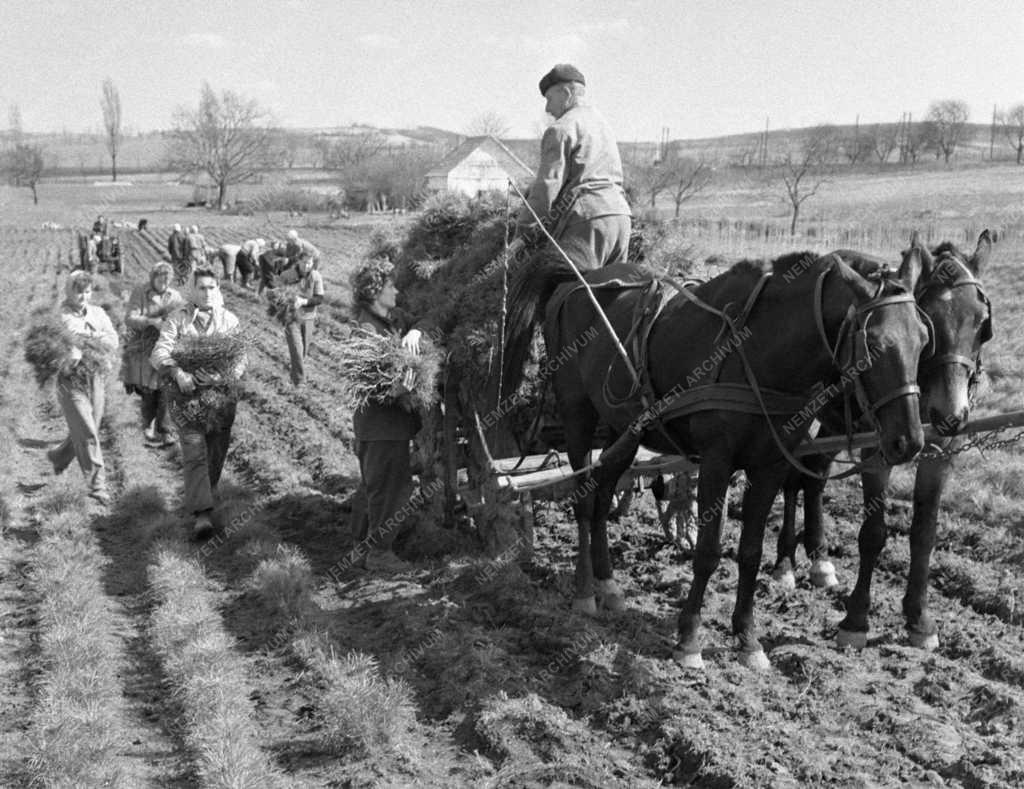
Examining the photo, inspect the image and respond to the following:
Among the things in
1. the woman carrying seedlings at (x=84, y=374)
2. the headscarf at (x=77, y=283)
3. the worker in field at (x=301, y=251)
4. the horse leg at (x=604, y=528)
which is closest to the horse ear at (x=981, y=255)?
the horse leg at (x=604, y=528)

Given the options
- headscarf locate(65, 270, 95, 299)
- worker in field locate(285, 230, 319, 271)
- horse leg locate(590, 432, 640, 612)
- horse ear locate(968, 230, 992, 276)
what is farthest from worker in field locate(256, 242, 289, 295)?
horse ear locate(968, 230, 992, 276)

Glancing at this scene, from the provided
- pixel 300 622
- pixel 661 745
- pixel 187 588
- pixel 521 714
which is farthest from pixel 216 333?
pixel 661 745

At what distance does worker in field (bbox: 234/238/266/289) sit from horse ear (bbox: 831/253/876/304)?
2136 centimetres

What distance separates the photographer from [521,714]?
16.1ft

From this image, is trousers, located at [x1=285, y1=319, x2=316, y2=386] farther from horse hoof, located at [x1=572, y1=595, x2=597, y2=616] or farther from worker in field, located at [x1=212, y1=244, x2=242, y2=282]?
worker in field, located at [x1=212, y1=244, x2=242, y2=282]

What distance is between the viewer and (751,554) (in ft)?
17.9

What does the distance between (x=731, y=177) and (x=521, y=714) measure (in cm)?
8034

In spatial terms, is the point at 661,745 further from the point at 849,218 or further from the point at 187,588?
the point at 849,218

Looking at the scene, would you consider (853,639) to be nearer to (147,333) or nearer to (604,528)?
(604,528)

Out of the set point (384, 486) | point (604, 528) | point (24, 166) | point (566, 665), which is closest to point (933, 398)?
point (604, 528)

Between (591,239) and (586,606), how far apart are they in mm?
2598

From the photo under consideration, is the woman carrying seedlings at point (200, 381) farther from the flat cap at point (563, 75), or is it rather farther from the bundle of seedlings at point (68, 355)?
the flat cap at point (563, 75)

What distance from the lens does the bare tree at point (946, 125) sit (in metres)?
92.7

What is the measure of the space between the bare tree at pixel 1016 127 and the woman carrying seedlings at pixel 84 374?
87.7 metres
